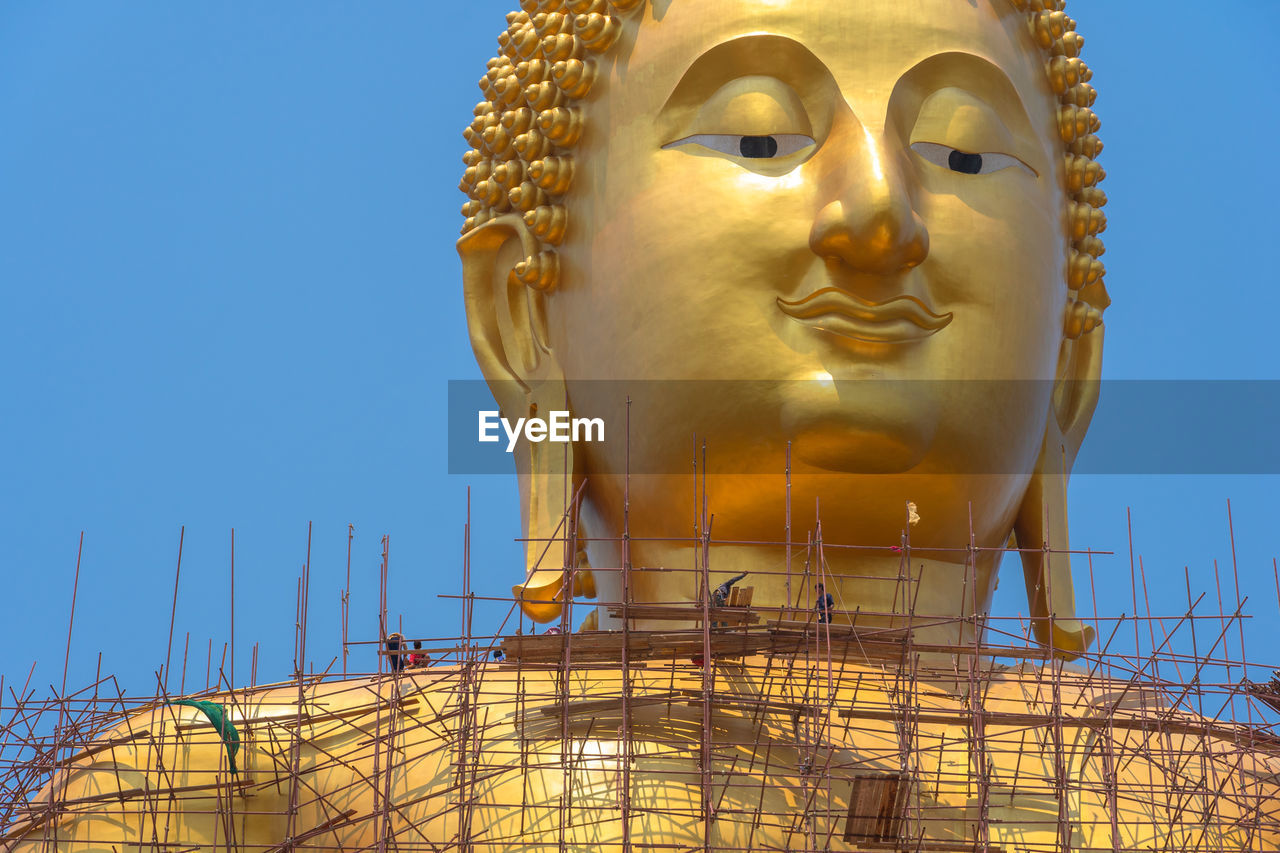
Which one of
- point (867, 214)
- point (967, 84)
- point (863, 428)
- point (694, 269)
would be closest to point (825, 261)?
point (867, 214)

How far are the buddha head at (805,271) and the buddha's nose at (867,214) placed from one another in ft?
0.04

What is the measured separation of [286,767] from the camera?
9.03 metres

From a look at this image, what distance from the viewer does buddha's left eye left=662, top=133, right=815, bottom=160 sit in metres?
10.2

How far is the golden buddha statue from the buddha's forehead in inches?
0.8

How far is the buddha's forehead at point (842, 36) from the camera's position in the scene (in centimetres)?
1026

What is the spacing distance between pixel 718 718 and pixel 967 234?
8.32 feet

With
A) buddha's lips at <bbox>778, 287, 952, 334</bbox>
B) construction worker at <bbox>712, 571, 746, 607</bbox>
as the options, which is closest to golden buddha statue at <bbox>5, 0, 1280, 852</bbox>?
buddha's lips at <bbox>778, 287, 952, 334</bbox>

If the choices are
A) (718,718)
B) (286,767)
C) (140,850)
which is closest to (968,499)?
(718,718)

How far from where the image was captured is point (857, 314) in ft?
32.8

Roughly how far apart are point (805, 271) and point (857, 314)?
0.30 m

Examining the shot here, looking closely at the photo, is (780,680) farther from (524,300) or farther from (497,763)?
(524,300)

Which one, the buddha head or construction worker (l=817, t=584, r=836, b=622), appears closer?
construction worker (l=817, t=584, r=836, b=622)

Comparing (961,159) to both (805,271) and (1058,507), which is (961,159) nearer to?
(805,271)

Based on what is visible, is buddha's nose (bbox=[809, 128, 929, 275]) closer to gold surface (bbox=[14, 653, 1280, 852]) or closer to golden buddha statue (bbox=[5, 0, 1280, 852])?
golden buddha statue (bbox=[5, 0, 1280, 852])
